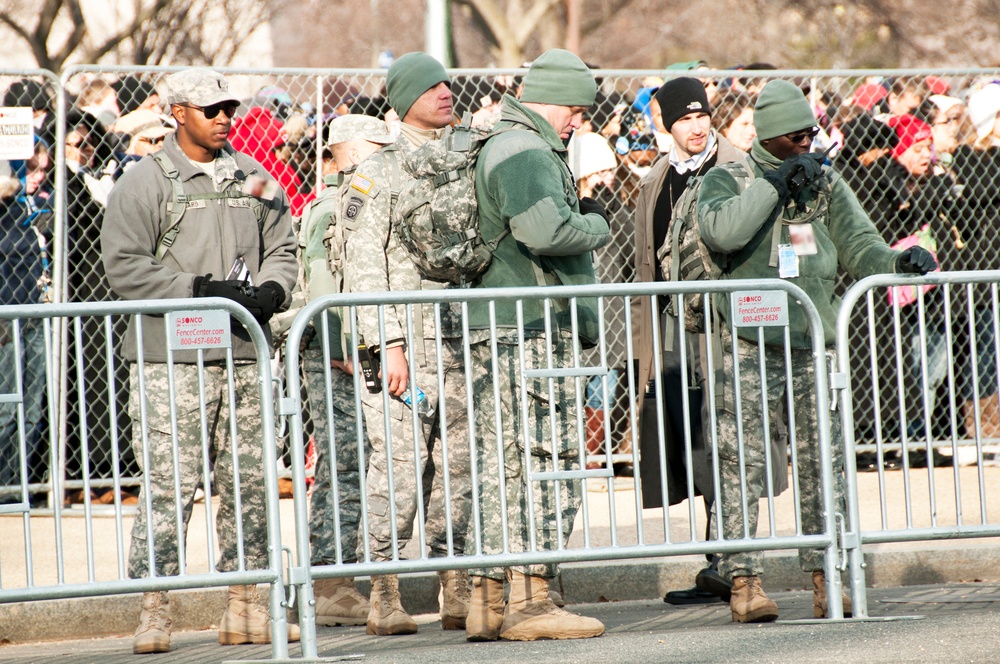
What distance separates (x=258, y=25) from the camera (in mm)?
26422

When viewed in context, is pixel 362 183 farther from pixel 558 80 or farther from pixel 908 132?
pixel 908 132

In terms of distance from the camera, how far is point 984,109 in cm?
938

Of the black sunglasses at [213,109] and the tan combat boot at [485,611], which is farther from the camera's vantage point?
the black sunglasses at [213,109]

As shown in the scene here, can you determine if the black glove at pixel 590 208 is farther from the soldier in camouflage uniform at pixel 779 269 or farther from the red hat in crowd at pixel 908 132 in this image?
the red hat in crowd at pixel 908 132

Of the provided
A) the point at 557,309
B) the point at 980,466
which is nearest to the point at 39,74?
the point at 557,309

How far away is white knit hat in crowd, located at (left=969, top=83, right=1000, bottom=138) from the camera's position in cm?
937

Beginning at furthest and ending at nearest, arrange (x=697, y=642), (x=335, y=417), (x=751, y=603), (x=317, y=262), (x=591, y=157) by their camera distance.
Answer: (x=591, y=157) → (x=317, y=262) → (x=335, y=417) → (x=751, y=603) → (x=697, y=642)

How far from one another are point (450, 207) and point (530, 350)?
2.00 ft

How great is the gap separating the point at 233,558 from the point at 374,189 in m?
1.58

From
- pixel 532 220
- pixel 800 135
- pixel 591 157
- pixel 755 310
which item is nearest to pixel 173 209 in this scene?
pixel 532 220

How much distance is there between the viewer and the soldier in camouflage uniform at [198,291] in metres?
5.64

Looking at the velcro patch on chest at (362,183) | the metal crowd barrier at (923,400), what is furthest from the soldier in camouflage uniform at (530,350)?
the metal crowd barrier at (923,400)

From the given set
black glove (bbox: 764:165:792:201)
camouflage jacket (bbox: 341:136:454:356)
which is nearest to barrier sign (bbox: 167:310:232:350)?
camouflage jacket (bbox: 341:136:454:356)

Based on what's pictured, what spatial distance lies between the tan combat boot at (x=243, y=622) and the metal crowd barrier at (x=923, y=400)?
89.9 inches
